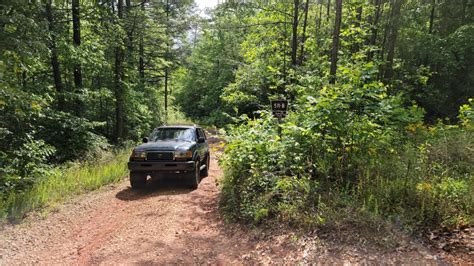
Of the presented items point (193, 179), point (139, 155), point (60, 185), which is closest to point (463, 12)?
point (193, 179)

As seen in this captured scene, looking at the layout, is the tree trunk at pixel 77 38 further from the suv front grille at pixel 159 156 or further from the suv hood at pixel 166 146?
the suv front grille at pixel 159 156

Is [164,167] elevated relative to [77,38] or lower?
lower

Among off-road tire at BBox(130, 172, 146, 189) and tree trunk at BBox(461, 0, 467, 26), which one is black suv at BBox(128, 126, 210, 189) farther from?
tree trunk at BBox(461, 0, 467, 26)

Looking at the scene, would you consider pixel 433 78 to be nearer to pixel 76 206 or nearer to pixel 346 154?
pixel 346 154

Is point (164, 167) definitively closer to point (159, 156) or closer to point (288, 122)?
point (159, 156)

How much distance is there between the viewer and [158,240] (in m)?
4.97

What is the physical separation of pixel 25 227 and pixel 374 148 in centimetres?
666

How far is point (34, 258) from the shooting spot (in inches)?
180

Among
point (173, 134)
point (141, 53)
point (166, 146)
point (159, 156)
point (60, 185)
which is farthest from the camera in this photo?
point (141, 53)

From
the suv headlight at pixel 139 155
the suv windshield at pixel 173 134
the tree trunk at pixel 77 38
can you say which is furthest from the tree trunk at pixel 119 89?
the suv headlight at pixel 139 155

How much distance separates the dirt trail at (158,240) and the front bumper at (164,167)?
29.6 inches

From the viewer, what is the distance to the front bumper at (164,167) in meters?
7.40

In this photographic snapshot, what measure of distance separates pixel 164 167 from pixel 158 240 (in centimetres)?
267

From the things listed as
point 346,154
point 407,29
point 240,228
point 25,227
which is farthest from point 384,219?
point 407,29
